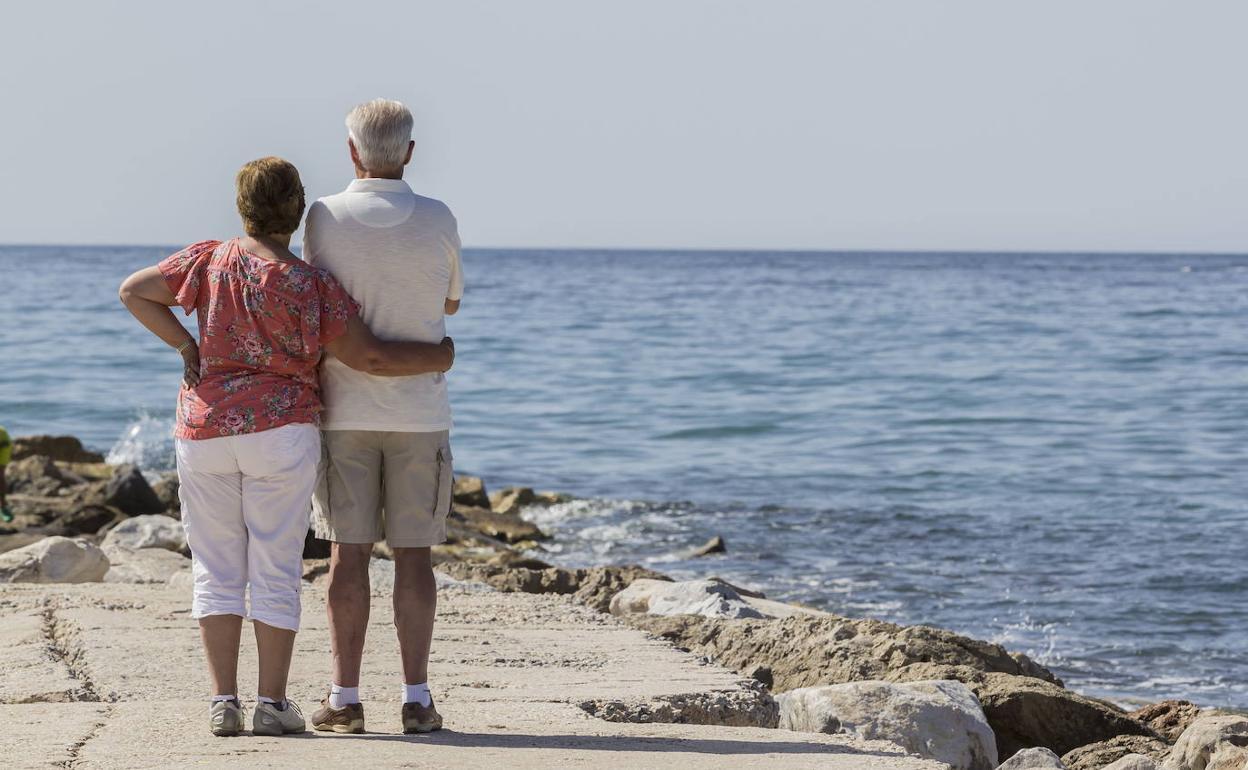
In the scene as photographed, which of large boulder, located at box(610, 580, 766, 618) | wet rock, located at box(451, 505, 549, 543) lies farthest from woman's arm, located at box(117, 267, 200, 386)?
wet rock, located at box(451, 505, 549, 543)

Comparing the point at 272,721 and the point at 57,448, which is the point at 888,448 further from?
the point at 272,721

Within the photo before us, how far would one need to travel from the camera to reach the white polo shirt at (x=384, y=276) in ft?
14.0

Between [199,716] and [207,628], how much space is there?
1.39 feet

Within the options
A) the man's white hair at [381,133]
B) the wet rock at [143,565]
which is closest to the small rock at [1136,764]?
the man's white hair at [381,133]

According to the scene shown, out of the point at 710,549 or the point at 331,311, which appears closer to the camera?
the point at 331,311

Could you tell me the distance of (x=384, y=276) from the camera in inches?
169

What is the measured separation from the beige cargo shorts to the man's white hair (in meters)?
0.75

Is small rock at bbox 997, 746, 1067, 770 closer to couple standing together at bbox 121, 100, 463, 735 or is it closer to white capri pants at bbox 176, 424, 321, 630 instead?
couple standing together at bbox 121, 100, 463, 735

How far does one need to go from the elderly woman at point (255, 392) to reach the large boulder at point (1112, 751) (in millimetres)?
2988

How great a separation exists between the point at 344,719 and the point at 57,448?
529 inches

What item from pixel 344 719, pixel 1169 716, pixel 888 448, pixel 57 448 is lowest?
pixel 57 448

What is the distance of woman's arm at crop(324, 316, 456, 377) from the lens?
419 centimetres

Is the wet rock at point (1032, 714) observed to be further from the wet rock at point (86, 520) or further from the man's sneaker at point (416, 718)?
the wet rock at point (86, 520)

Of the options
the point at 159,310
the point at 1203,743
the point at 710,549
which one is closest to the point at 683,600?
the point at 1203,743
